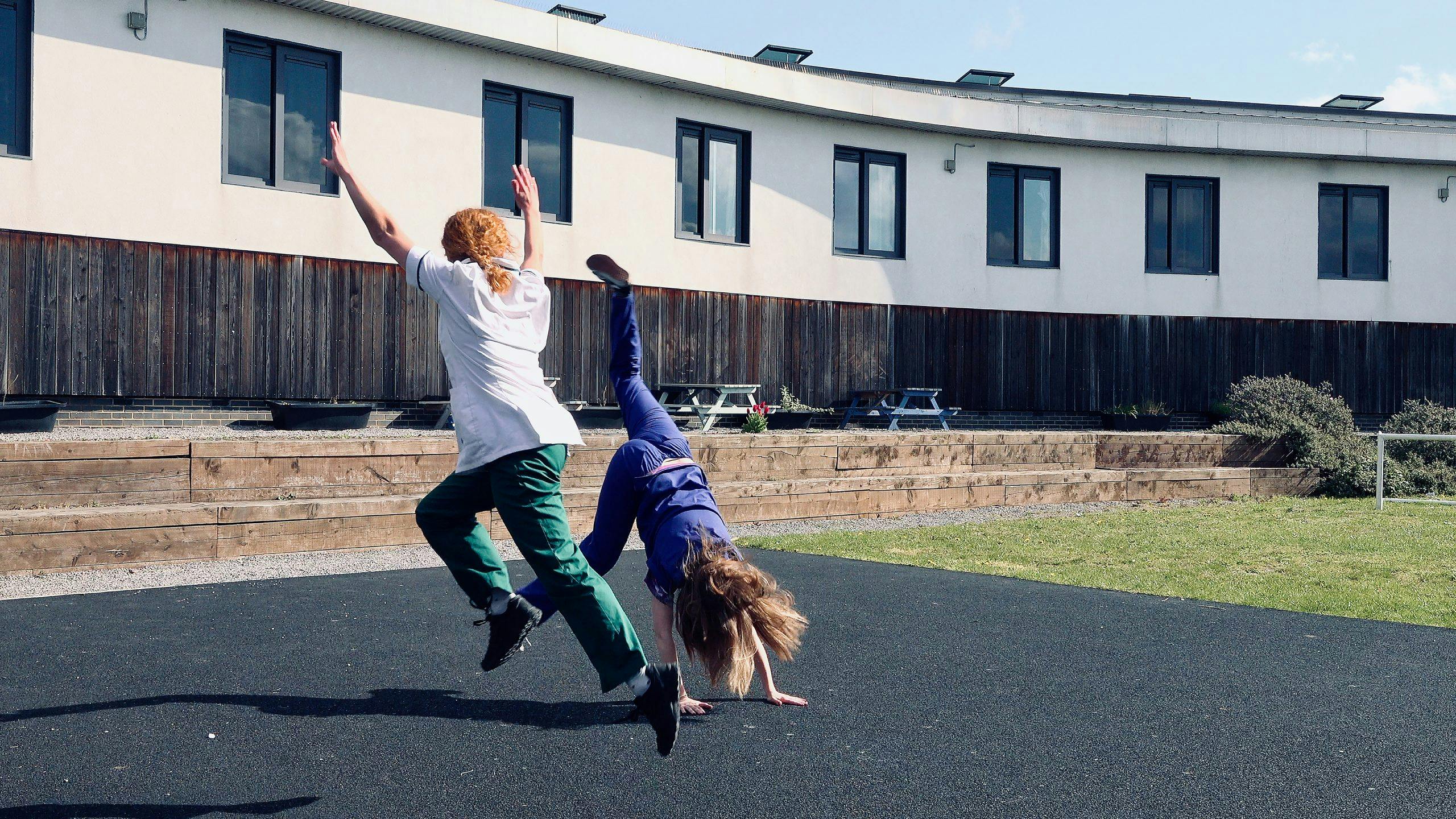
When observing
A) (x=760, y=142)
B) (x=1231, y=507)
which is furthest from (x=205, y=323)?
(x=1231, y=507)

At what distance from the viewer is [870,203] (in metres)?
18.8

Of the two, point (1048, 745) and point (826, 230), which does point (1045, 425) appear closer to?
point (826, 230)

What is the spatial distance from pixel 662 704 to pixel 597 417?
10.3m

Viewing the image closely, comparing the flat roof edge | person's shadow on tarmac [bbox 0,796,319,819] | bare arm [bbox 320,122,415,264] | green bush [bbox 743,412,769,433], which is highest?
the flat roof edge

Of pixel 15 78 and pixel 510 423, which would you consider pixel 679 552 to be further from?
pixel 15 78

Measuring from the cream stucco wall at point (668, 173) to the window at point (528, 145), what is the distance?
22 centimetres

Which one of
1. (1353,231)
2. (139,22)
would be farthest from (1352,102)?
(139,22)

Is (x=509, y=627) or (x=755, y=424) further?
(x=755, y=424)

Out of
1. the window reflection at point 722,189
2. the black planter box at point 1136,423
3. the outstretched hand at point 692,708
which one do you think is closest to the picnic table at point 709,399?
the window reflection at point 722,189

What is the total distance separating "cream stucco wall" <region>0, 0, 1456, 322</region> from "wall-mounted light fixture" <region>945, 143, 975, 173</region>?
9cm

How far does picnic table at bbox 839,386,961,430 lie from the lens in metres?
17.0

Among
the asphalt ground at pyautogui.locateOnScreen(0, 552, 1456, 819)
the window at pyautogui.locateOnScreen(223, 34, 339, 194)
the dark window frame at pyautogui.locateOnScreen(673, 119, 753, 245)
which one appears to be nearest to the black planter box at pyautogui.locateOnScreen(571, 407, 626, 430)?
the dark window frame at pyautogui.locateOnScreen(673, 119, 753, 245)

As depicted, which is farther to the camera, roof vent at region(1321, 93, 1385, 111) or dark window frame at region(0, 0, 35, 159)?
roof vent at region(1321, 93, 1385, 111)

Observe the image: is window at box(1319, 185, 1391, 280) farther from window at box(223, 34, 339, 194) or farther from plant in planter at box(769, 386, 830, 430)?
window at box(223, 34, 339, 194)
